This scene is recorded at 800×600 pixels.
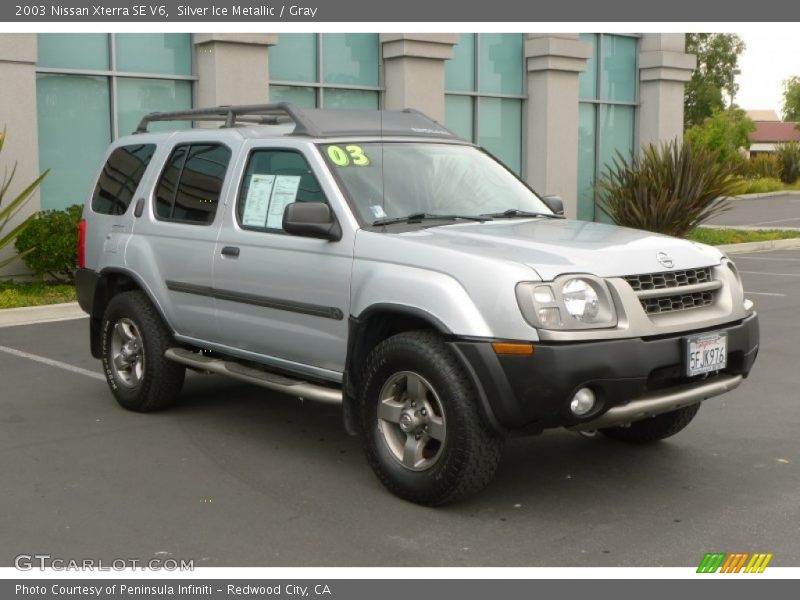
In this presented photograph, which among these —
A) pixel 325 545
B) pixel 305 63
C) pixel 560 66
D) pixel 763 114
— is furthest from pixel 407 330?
pixel 763 114

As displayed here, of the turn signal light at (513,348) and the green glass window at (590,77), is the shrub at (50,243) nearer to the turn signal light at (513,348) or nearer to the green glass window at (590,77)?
the turn signal light at (513,348)

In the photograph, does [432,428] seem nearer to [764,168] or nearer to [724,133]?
[764,168]

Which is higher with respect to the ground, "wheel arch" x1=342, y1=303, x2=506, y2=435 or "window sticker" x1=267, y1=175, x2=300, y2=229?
"window sticker" x1=267, y1=175, x2=300, y2=229

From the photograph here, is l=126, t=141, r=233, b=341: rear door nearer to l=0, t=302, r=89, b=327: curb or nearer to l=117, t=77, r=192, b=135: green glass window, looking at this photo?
l=0, t=302, r=89, b=327: curb

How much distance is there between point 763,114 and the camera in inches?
5792

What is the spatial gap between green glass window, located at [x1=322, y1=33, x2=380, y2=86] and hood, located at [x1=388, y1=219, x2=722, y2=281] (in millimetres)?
12603

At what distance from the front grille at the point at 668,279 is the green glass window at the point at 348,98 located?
1289 cm

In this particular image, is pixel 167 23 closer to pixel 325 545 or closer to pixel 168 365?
pixel 168 365

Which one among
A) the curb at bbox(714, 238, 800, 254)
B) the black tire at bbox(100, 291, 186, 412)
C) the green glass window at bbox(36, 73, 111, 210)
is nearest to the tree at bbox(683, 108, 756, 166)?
the curb at bbox(714, 238, 800, 254)

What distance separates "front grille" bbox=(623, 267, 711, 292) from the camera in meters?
5.23

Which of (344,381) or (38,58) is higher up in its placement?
(38,58)

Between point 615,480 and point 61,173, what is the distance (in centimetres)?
1124

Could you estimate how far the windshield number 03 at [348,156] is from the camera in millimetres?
6156

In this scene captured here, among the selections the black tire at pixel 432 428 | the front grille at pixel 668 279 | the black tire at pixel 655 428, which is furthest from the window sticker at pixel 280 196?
the black tire at pixel 655 428
